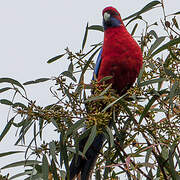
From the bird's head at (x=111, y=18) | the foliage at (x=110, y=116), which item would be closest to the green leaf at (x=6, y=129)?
the foliage at (x=110, y=116)

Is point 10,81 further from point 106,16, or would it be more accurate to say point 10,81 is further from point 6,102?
point 106,16

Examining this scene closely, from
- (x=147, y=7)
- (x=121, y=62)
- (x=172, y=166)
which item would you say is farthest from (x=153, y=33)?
(x=172, y=166)

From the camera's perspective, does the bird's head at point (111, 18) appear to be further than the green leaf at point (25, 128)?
Yes

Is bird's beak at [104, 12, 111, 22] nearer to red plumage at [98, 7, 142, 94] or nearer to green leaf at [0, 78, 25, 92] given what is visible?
red plumage at [98, 7, 142, 94]

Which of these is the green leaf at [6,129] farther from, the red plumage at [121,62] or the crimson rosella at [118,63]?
the red plumage at [121,62]

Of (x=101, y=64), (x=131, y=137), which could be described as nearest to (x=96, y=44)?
(x=101, y=64)

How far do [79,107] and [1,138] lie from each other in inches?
19.5

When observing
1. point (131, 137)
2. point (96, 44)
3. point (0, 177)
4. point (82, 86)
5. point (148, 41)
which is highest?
point (96, 44)

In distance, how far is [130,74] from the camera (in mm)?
2289

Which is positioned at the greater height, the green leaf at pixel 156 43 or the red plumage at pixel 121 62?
the red plumage at pixel 121 62

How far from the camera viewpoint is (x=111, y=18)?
8.68 ft

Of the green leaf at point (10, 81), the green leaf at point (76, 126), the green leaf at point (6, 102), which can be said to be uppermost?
the green leaf at point (10, 81)

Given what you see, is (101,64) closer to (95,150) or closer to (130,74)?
(130,74)

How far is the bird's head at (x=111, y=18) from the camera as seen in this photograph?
8.48ft
